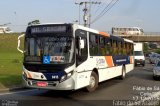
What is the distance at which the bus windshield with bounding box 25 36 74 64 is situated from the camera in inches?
519

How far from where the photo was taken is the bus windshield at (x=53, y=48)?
13180mm

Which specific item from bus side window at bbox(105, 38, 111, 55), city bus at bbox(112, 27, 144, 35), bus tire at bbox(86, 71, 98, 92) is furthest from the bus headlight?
city bus at bbox(112, 27, 144, 35)

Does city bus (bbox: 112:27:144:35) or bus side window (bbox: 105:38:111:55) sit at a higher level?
city bus (bbox: 112:27:144:35)

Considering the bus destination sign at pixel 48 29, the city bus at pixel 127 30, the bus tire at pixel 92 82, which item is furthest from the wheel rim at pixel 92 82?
the city bus at pixel 127 30

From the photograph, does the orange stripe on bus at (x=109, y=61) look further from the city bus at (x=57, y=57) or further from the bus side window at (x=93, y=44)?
the city bus at (x=57, y=57)

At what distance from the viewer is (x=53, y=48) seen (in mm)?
13328

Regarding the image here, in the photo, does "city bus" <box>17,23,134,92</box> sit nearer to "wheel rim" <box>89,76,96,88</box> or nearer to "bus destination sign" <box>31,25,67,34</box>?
"bus destination sign" <box>31,25,67,34</box>

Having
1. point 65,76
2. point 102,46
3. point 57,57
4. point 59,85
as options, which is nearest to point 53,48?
point 57,57

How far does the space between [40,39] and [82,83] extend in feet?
8.01

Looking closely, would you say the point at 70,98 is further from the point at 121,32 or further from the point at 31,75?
the point at 121,32

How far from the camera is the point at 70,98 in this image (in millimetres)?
13484

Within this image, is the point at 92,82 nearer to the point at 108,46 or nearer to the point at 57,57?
the point at 57,57

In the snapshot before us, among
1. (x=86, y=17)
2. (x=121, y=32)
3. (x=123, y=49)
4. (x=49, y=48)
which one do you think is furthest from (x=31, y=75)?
(x=121, y=32)

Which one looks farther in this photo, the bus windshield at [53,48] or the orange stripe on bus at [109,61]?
the orange stripe on bus at [109,61]
